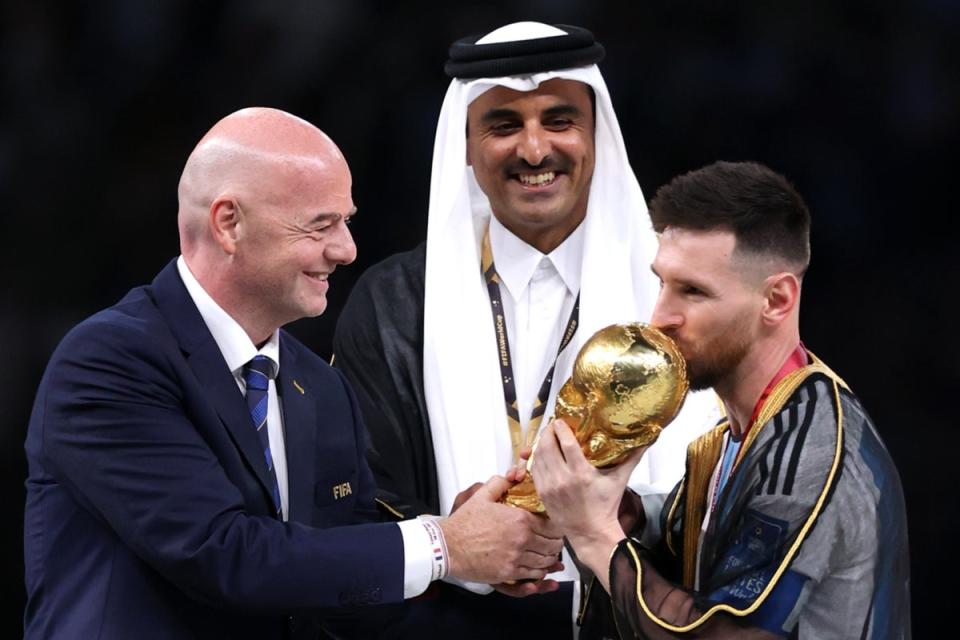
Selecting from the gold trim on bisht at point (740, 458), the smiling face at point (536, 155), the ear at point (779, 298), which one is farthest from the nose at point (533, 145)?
the ear at point (779, 298)

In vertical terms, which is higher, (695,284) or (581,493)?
(695,284)

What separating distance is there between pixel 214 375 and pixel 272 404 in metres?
0.19


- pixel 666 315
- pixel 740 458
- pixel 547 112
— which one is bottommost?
pixel 740 458

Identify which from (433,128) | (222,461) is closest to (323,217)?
(222,461)

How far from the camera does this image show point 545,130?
11.8 feet

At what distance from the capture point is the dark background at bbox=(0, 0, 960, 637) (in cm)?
475

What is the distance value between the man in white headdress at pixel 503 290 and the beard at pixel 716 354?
0.78m

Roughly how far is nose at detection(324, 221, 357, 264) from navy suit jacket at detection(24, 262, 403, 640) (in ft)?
0.90

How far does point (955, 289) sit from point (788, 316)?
7.90 ft

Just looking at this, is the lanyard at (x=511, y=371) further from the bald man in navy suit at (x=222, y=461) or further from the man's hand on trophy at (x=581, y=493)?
the man's hand on trophy at (x=581, y=493)

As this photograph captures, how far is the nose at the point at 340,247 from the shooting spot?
2.89 meters

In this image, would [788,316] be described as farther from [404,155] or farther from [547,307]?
[404,155]

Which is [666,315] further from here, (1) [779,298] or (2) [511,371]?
(2) [511,371]

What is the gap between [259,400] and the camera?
9.39ft
